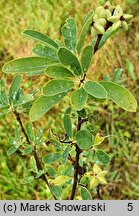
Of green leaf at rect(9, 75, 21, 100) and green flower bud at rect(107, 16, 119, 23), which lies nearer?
green flower bud at rect(107, 16, 119, 23)

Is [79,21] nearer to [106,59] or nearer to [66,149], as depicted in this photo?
[106,59]

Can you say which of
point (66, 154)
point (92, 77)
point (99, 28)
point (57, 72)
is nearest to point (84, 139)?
point (66, 154)

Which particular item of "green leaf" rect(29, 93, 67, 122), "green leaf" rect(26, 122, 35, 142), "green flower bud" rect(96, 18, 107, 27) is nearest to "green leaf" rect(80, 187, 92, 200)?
"green leaf" rect(26, 122, 35, 142)

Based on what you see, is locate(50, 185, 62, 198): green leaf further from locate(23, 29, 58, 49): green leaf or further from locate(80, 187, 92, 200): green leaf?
locate(23, 29, 58, 49): green leaf

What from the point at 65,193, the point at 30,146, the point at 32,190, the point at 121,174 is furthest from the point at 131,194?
the point at 30,146

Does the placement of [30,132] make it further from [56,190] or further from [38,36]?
[38,36]

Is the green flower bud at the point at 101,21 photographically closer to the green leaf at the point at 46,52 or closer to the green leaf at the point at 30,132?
the green leaf at the point at 46,52

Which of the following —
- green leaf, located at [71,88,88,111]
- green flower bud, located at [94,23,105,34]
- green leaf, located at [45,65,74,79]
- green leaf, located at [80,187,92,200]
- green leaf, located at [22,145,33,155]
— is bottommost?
green leaf, located at [80,187,92,200]
